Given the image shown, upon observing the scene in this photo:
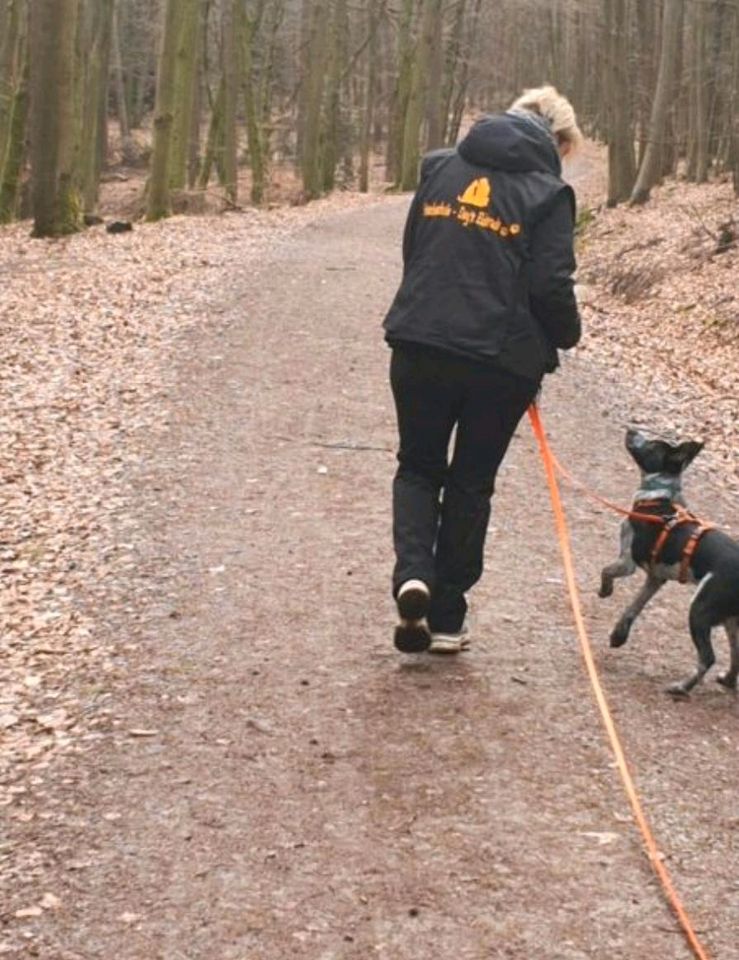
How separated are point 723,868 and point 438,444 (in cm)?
210

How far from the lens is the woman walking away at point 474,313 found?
5.30 m

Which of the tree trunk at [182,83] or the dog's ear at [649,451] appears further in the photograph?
the tree trunk at [182,83]

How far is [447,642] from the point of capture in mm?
5883

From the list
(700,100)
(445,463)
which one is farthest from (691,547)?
(700,100)

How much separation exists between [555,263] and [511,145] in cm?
48

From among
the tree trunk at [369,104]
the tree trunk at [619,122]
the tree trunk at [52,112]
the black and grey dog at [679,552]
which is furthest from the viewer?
the tree trunk at [369,104]

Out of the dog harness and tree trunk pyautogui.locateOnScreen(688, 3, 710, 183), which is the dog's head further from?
tree trunk pyautogui.locateOnScreen(688, 3, 710, 183)

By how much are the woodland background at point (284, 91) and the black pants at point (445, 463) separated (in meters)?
16.2

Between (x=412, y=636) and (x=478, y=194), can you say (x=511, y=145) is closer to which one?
(x=478, y=194)

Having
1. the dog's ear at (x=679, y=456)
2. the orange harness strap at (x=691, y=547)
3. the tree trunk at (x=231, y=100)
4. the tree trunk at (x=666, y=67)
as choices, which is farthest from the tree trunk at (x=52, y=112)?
the orange harness strap at (x=691, y=547)

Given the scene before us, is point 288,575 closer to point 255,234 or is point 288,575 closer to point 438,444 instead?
point 438,444

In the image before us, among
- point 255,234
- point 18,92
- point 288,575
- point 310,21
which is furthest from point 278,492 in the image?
point 310,21

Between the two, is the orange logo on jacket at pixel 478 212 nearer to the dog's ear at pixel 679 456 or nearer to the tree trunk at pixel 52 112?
the dog's ear at pixel 679 456

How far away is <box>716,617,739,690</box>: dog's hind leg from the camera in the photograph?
5.55m
